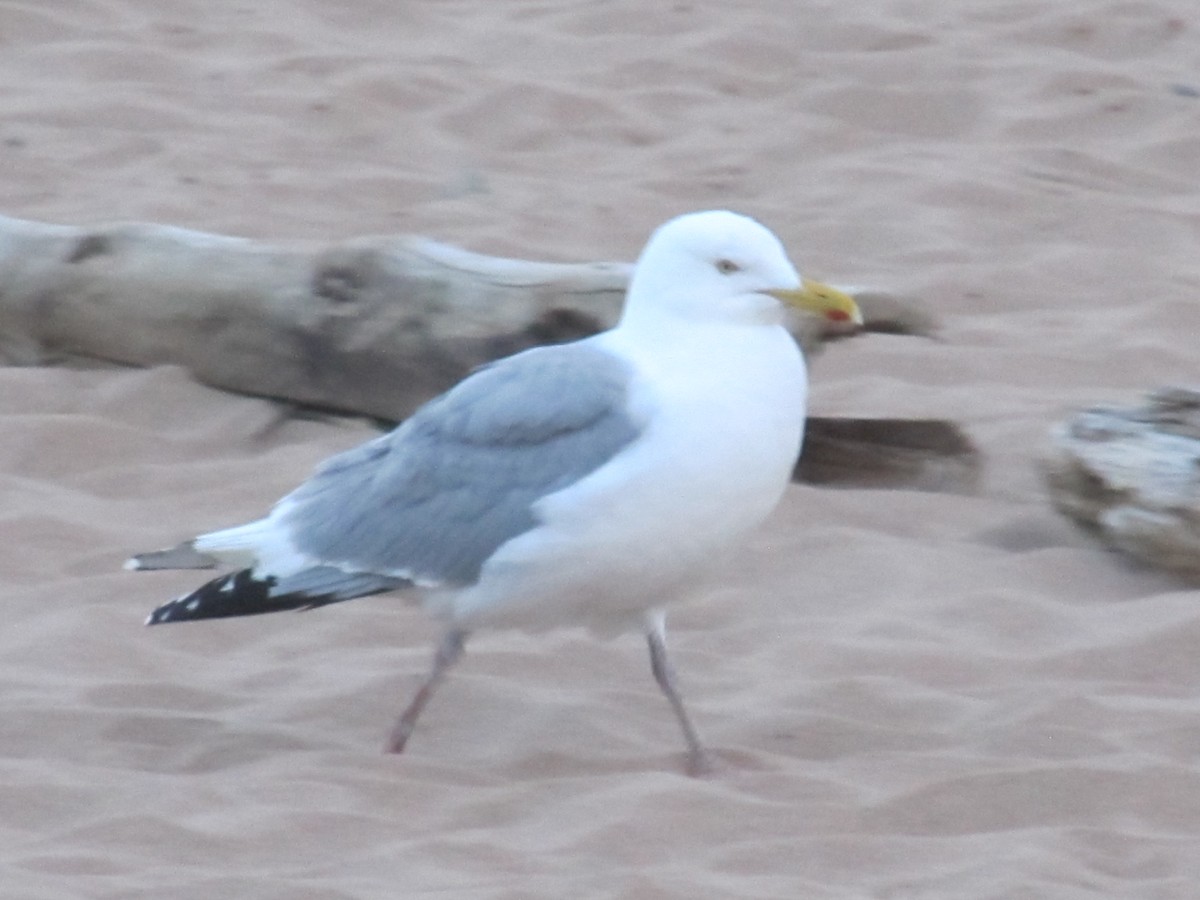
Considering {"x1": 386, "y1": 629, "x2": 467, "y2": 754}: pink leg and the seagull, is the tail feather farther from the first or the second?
{"x1": 386, "y1": 629, "x2": 467, "y2": 754}: pink leg

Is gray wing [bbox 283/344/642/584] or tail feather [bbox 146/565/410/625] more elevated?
gray wing [bbox 283/344/642/584]

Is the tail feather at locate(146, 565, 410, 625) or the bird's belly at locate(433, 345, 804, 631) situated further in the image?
the tail feather at locate(146, 565, 410, 625)

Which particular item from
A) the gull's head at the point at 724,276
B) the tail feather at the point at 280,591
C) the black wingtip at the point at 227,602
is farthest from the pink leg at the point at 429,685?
the gull's head at the point at 724,276

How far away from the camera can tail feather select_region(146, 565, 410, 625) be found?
158 inches

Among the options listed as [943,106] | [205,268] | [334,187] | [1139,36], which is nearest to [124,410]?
[205,268]

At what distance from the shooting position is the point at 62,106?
7.41 meters

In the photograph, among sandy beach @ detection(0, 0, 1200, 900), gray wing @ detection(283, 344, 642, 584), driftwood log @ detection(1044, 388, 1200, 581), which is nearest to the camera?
sandy beach @ detection(0, 0, 1200, 900)

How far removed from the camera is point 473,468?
3996mm

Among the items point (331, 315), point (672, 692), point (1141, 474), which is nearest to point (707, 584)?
point (672, 692)

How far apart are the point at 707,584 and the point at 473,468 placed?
0.47 metres

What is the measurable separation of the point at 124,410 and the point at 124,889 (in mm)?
2327

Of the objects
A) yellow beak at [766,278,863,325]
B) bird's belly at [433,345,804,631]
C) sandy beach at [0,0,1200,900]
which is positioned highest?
yellow beak at [766,278,863,325]

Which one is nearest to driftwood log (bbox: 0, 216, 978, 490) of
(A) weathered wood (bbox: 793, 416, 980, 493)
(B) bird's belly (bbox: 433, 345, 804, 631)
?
(A) weathered wood (bbox: 793, 416, 980, 493)

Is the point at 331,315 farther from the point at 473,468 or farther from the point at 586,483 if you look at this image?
the point at 586,483
